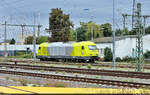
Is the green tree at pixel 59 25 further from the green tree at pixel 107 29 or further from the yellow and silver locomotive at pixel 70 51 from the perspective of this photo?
the yellow and silver locomotive at pixel 70 51

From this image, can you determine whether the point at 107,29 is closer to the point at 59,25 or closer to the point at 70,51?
the point at 59,25

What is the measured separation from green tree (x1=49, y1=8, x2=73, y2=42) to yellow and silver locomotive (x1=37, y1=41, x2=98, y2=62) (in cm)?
2120

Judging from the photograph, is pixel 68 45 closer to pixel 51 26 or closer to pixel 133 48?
pixel 133 48

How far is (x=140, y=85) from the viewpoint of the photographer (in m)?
14.9

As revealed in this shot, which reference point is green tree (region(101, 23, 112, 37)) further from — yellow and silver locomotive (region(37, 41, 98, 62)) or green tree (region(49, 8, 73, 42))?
yellow and silver locomotive (region(37, 41, 98, 62))

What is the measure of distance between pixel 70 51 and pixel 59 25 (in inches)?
1140

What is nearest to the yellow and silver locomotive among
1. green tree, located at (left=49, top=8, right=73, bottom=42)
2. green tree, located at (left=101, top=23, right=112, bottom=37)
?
green tree, located at (left=49, top=8, right=73, bottom=42)

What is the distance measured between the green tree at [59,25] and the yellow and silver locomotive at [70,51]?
2120cm

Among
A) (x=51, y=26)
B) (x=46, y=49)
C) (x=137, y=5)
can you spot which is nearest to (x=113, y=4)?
(x=137, y=5)

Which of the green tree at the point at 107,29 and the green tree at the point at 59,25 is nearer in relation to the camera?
the green tree at the point at 59,25

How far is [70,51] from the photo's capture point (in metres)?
40.3

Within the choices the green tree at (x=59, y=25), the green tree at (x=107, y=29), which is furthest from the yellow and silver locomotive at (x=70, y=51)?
the green tree at (x=107, y=29)

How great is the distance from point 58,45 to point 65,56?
2.74 m

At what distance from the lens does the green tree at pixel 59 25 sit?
66.7 metres
